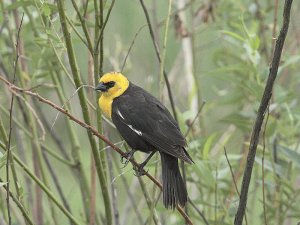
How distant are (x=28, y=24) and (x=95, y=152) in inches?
47.3

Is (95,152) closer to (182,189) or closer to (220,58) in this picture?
(182,189)

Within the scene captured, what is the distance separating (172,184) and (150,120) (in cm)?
37

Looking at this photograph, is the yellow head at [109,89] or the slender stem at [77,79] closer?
the slender stem at [77,79]

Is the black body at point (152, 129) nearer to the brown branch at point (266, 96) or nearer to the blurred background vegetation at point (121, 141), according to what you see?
the blurred background vegetation at point (121, 141)

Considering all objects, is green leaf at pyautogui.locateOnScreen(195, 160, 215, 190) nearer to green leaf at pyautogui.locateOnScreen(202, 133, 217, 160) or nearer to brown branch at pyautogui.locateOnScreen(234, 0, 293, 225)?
green leaf at pyautogui.locateOnScreen(202, 133, 217, 160)

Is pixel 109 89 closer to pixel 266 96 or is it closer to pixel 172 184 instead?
pixel 172 184

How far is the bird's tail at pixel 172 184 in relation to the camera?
8.68 feet

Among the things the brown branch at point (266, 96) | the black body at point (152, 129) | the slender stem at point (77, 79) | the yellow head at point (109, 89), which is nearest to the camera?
the brown branch at point (266, 96)

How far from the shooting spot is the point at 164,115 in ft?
9.76

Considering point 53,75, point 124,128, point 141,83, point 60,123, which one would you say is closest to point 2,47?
point 53,75

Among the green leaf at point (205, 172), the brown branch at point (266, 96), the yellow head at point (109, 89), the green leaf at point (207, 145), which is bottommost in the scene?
the brown branch at point (266, 96)

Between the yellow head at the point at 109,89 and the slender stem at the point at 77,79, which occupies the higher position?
the yellow head at the point at 109,89

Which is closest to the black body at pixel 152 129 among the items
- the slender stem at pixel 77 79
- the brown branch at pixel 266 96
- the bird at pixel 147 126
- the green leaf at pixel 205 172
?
the bird at pixel 147 126

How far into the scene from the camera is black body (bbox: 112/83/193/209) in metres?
2.79
